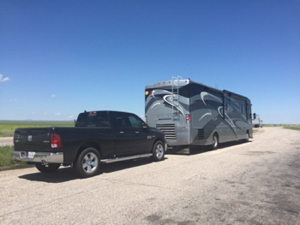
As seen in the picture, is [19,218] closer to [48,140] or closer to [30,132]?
[48,140]

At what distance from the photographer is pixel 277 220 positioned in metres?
4.50

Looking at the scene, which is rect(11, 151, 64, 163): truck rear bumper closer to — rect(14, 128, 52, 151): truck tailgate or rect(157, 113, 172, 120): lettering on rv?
rect(14, 128, 52, 151): truck tailgate

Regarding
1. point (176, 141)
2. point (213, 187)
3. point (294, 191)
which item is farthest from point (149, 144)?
point (294, 191)

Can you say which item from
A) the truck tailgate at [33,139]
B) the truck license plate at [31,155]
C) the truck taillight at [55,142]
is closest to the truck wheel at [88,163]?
the truck taillight at [55,142]

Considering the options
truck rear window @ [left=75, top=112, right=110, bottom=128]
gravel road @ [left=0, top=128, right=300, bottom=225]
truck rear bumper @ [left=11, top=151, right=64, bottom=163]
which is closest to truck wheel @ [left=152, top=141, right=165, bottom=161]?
gravel road @ [left=0, top=128, right=300, bottom=225]

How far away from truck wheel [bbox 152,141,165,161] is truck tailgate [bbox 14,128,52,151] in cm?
470

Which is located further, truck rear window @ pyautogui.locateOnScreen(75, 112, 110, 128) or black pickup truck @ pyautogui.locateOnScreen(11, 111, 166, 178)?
truck rear window @ pyautogui.locateOnScreen(75, 112, 110, 128)

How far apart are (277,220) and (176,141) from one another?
8.71m

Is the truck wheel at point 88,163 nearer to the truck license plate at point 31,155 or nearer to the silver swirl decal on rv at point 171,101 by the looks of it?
the truck license plate at point 31,155

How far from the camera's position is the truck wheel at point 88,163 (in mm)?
7676

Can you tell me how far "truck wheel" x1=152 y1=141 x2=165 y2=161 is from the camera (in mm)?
10984

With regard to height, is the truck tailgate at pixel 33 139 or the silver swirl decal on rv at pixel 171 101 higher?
the silver swirl decal on rv at pixel 171 101

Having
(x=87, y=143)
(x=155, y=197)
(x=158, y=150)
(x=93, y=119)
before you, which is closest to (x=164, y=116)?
(x=158, y=150)

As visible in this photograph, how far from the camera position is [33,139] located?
24.7 feet
